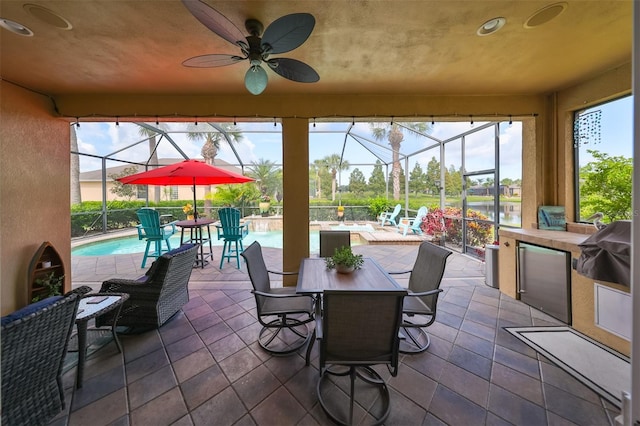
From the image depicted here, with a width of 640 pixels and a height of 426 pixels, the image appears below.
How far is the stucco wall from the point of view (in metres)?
2.75

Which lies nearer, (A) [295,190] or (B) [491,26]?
(B) [491,26]

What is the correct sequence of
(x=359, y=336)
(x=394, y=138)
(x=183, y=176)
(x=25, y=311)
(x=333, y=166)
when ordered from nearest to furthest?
(x=25, y=311)
(x=359, y=336)
(x=183, y=176)
(x=394, y=138)
(x=333, y=166)

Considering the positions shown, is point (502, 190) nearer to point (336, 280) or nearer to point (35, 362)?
point (336, 280)

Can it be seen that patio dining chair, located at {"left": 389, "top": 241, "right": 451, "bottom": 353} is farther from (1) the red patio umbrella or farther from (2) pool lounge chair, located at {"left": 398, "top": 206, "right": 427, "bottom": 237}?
(2) pool lounge chair, located at {"left": 398, "top": 206, "right": 427, "bottom": 237}

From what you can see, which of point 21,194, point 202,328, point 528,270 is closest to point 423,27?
point 528,270

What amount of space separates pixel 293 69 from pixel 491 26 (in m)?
1.70

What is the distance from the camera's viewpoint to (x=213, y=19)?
1482 millimetres

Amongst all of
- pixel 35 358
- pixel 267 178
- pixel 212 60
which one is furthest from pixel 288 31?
pixel 267 178

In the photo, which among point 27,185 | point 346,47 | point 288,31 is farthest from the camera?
point 27,185

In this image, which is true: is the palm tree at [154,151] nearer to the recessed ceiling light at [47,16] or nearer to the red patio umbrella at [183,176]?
the red patio umbrella at [183,176]

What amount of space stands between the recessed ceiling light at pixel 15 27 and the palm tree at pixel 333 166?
8.42 meters

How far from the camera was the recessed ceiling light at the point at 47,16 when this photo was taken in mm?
1785

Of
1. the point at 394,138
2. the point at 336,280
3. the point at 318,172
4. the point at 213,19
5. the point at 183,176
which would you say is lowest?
the point at 336,280

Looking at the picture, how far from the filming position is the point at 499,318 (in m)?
2.68
